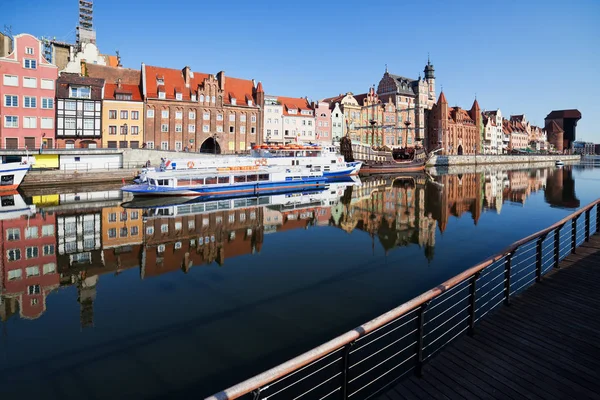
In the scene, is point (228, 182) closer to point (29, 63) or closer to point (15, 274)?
point (15, 274)

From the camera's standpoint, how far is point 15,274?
501 inches

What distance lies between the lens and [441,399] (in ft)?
14.4

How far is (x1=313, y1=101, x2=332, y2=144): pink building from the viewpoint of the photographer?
71438 millimetres

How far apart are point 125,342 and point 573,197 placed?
3900 centimetres

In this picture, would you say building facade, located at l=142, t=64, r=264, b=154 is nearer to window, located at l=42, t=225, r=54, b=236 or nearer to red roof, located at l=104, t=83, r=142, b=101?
red roof, located at l=104, t=83, r=142, b=101

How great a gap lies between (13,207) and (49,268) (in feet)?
52.6

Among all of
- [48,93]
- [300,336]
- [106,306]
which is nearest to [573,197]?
[300,336]

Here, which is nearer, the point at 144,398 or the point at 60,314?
the point at 144,398

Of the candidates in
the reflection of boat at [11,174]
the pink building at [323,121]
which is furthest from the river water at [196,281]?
the pink building at [323,121]

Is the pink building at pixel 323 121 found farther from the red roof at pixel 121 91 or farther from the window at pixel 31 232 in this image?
the window at pixel 31 232

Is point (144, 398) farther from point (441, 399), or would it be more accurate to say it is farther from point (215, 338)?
point (441, 399)

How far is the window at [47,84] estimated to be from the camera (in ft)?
143

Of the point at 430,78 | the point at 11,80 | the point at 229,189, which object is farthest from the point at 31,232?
the point at 430,78

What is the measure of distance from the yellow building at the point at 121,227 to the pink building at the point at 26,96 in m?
26.0
